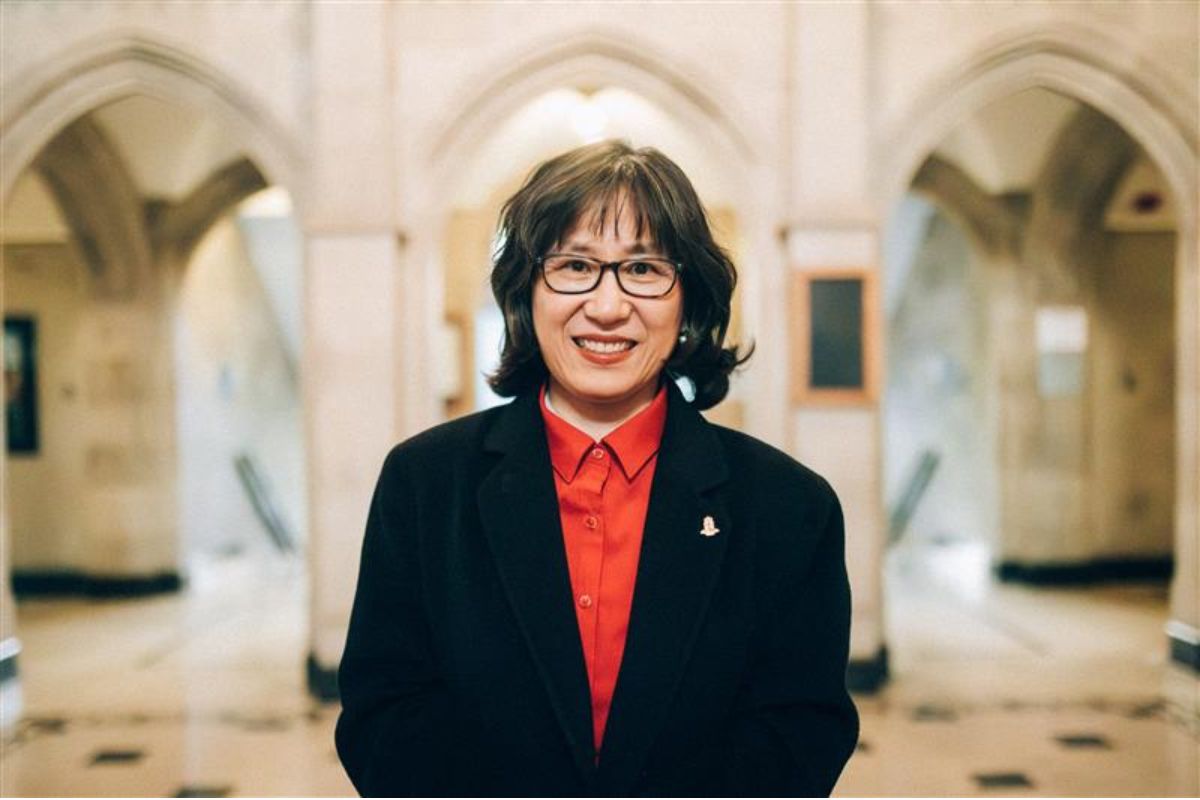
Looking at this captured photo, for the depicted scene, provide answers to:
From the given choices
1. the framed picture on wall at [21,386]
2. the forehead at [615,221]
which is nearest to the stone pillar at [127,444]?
the framed picture on wall at [21,386]

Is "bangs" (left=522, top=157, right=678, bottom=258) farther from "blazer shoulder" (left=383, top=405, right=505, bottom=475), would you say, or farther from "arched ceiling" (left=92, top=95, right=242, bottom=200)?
"arched ceiling" (left=92, top=95, right=242, bottom=200)

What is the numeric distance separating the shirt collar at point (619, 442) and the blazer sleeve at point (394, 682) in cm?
25

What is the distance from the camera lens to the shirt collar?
1.55m

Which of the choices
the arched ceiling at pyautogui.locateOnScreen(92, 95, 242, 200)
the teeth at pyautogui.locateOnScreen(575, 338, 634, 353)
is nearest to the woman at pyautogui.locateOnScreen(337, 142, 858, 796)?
the teeth at pyautogui.locateOnScreen(575, 338, 634, 353)

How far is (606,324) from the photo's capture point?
1473 mm

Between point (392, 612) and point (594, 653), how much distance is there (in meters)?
0.33

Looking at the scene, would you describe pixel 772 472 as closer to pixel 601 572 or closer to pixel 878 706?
pixel 601 572

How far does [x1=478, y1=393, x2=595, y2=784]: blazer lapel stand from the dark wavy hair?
221 millimetres

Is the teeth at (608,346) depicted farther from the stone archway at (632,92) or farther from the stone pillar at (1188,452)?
the stone pillar at (1188,452)

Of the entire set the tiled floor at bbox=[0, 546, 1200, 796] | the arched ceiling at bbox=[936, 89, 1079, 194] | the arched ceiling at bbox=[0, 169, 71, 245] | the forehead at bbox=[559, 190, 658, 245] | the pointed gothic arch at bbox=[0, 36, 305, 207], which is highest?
the arched ceiling at bbox=[936, 89, 1079, 194]

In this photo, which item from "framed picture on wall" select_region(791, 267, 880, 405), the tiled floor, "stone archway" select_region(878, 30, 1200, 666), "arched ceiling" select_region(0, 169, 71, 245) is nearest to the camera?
"stone archway" select_region(878, 30, 1200, 666)

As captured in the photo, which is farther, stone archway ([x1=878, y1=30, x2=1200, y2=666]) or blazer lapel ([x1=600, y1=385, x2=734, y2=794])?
stone archway ([x1=878, y1=30, x2=1200, y2=666])

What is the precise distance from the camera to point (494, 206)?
9359 millimetres

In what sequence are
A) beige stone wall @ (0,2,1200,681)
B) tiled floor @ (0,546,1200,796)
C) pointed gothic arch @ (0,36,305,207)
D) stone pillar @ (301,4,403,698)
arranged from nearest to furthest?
pointed gothic arch @ (0,36,305,207) → tiled floor @ (0,546,1200,796) → beige stone wall @ (0,2,1200,681) → stone pillar @ (301,4,403,698)
